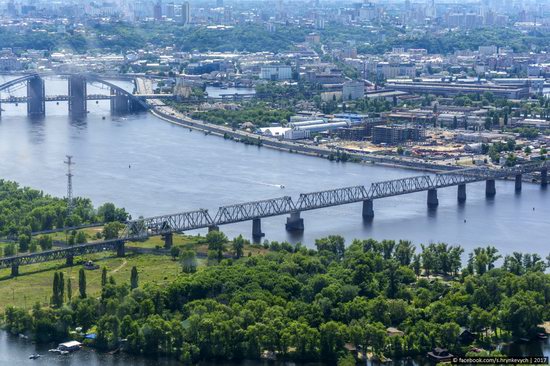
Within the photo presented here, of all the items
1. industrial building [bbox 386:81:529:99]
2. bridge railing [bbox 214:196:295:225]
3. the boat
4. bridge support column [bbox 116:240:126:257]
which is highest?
industrial building [bbox 386:81:529:99]

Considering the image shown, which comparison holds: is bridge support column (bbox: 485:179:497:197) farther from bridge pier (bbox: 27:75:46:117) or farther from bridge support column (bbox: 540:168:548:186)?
bridge pier (bbox: 27:75:46:117)

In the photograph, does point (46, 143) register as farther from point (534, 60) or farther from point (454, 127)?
point (534, 60)

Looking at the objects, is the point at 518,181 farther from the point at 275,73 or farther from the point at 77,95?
the point at 275,73

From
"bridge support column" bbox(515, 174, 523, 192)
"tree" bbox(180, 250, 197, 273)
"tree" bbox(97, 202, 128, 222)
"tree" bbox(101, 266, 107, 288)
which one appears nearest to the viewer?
"tree" bbox(101, 266, 107, 288)

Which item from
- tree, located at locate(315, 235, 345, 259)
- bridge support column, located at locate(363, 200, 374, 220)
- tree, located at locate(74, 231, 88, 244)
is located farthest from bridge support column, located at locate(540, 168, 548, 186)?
tree, located at locate(74, 231, 88, 244)

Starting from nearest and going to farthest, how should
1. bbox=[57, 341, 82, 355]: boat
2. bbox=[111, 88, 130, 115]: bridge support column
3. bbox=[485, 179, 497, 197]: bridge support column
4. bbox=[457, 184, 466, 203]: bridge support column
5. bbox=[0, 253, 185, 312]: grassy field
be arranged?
bbox=[57, 341, 82, 355]: boat → bbox=[0, 253, 185, 312]: grassy field → bbox=[457, 184, 466, 203]: bridge support column → bbox=[485, 179, 497, 197]: bridge support column → bbox=[111, 88, 130, 115]: bridge support column

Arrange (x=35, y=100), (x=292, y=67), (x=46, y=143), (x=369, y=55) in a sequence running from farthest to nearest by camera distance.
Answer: (x=369, y=55) < (x=292, y=67) < (x=35, y=100) < (x=46, y=143)

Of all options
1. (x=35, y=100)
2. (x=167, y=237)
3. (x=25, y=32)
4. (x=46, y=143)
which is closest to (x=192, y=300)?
(x=167, y=237)
